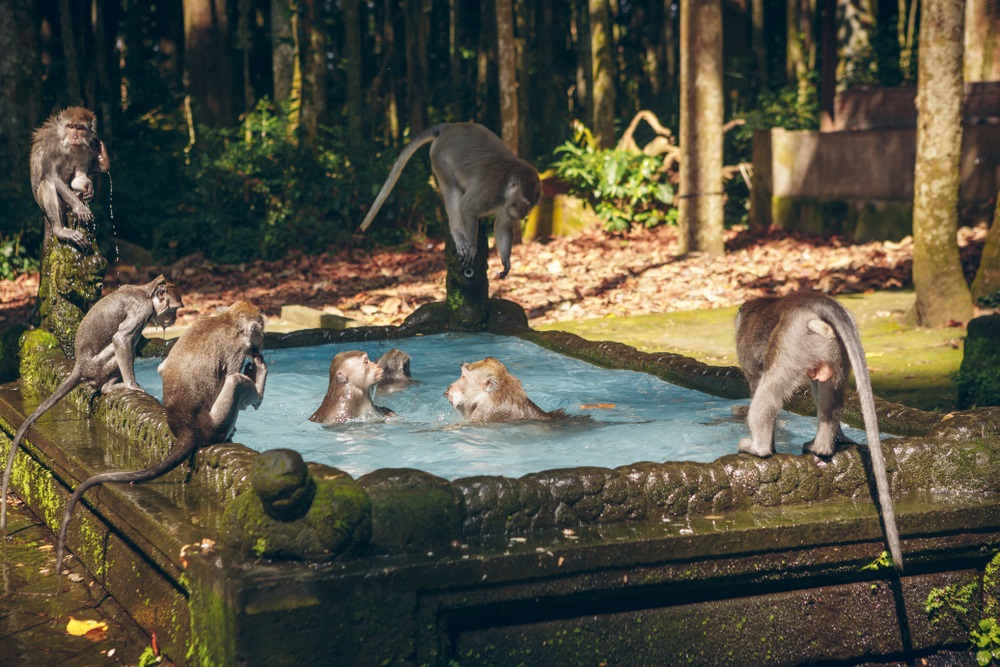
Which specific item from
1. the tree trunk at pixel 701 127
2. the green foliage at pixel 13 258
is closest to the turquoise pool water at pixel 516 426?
the tree trunk at pixel 701 127

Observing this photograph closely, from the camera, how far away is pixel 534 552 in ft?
14.3

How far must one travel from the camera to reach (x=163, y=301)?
665 centimetres

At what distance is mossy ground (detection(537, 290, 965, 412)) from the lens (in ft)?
29.1

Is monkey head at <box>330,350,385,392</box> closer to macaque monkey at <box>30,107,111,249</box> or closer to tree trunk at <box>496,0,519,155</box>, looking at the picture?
macaque monkey at <box>30,107,111,249</box>

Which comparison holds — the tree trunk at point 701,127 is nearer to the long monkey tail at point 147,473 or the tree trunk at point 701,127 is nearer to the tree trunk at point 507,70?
the tree trunk at point 507,70

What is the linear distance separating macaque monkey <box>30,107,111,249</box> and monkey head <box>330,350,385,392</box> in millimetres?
1868

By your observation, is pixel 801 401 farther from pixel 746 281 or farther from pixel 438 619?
pixel 746 281

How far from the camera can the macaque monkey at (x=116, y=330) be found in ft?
21.5

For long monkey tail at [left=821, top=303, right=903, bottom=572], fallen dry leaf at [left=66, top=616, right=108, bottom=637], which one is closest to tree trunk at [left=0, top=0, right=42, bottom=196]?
fallen dry leaf at [left=66, top=616, right=108, bottom=637]

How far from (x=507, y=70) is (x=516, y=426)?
10108mm

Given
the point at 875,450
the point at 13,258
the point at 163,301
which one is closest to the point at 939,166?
the point at 875,450

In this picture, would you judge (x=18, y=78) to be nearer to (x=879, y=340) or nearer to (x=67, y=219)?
(x=67, y=219)

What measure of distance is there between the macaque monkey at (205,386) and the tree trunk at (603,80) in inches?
547

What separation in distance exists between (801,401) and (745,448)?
Answer: 192 centimetres
